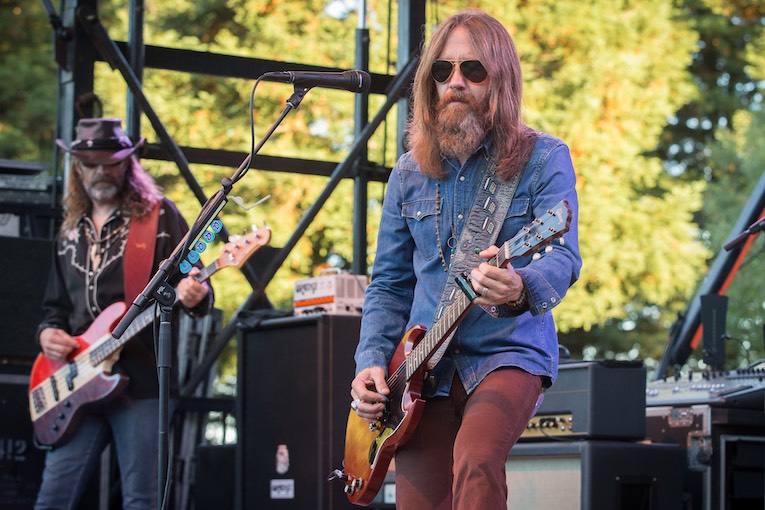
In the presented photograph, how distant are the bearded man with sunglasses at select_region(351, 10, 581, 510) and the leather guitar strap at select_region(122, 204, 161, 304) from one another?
1.87 m

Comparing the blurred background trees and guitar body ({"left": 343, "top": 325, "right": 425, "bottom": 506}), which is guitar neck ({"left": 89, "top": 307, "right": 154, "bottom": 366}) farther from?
the blurred background trees

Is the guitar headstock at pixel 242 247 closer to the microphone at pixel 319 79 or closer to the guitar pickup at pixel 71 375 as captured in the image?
the guitar pickup at pixel 71 375

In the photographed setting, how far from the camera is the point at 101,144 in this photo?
18.4 feet

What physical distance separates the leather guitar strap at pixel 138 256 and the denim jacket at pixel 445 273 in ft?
6.09

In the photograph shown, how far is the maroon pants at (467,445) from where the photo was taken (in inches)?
125

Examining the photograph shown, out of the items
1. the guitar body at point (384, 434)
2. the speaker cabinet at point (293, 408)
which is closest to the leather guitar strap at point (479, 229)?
the guitar body at point (384, 434)

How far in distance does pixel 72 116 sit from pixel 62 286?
1.39 metres

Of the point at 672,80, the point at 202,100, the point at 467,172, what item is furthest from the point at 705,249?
the point at 467,172

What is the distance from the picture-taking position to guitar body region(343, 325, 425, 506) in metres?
3.47

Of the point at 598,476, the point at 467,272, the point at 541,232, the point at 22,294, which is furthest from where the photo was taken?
the point at 22,294

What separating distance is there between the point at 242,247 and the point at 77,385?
3.26 ft

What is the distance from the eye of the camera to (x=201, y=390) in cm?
772

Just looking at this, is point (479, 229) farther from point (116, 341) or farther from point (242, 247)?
point (116, 341)

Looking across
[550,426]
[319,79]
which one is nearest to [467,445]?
[319,79]
